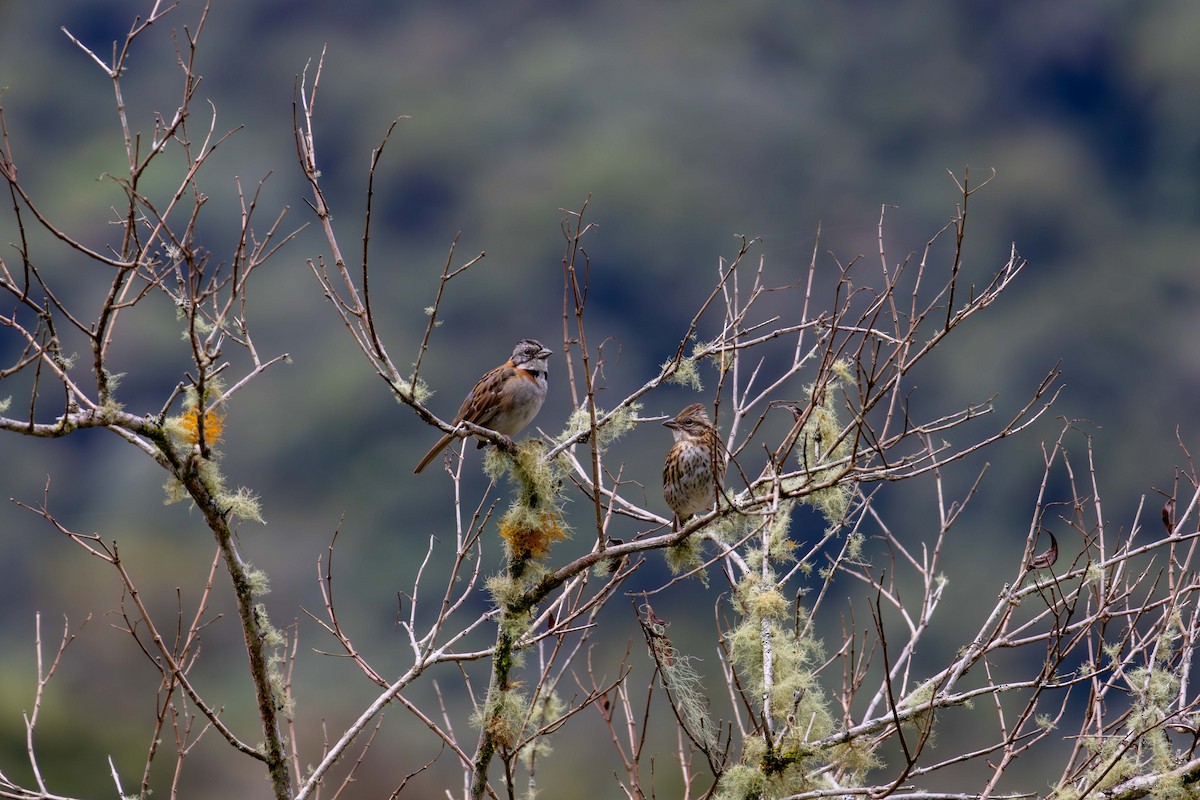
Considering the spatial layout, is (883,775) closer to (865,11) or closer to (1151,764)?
(1151,764)

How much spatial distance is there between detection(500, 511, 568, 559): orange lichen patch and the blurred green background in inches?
660

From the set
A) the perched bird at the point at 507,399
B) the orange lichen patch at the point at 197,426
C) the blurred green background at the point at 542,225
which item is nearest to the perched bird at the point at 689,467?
the perched bird at the point at 507,399

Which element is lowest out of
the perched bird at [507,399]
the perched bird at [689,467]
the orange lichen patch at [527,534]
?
the orange lichen patch at [527,534]

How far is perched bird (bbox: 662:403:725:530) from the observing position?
20.9 ft

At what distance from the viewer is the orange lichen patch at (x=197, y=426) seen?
3814 millimetres

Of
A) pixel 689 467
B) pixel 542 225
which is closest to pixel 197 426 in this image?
pixel 689 467

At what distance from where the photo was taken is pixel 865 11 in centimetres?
5053

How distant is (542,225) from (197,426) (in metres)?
38.2

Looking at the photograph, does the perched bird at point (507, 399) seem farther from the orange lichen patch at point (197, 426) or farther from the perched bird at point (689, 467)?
the orange lichen patch at point (197, 426)

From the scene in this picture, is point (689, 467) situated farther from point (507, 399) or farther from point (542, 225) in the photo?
point (542, 225)

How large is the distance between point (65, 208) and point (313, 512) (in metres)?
13.3

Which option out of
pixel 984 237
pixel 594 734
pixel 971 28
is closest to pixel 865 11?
pixel 971 28

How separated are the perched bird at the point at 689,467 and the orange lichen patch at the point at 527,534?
6.43 ft

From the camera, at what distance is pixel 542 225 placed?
41562 mm
